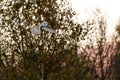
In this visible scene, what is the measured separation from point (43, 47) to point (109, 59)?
27.0 meters

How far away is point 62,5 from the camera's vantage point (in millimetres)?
25828

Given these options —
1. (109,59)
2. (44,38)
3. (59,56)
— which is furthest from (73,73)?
(109,59)

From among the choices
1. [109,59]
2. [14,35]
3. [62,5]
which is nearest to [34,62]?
[14,35]

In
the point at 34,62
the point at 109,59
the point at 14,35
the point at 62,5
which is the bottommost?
the point at 109,59

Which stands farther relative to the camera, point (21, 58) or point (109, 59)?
point (109, 59)

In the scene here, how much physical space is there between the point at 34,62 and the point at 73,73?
3762mm

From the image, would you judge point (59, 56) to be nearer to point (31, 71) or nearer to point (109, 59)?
point (31, 71)

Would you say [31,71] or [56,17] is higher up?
[56,17]

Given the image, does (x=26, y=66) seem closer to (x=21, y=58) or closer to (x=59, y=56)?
(x=21, y=58)

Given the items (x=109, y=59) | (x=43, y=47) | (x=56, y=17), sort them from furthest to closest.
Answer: (x=109, y=59) → (x=56, y=17) → (x=43, y=47)

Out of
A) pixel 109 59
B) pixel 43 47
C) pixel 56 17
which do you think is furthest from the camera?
pixel 109 59

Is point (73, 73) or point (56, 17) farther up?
point (56, 17)

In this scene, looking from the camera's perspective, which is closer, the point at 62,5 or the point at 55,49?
the point at 55,49

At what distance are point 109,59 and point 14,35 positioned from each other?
26.5 m
